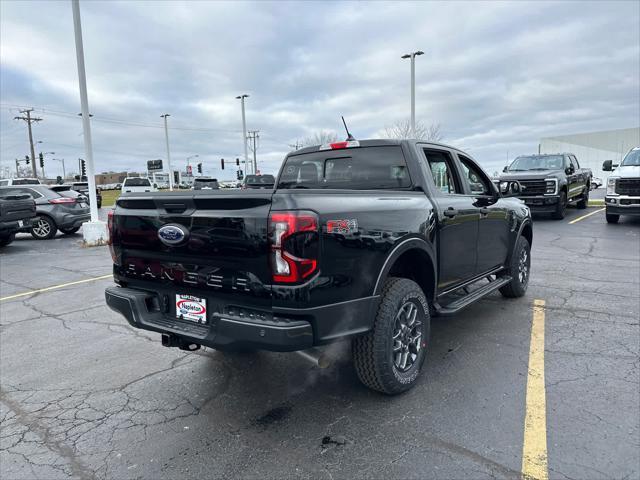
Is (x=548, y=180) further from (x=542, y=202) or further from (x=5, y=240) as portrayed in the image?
(x=5, y=240)

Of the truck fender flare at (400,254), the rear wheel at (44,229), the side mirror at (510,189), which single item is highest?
the side mirror at (510,189)

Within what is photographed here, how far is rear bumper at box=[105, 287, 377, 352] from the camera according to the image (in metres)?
2.51

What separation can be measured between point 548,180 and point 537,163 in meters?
1.90

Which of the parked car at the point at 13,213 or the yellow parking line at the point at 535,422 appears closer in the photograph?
the yellow parking line at the point at 535,422

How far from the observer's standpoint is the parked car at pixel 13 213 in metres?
10.5

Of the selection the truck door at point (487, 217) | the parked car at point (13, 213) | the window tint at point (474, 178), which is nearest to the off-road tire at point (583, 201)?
the truck door at point (487, 217)

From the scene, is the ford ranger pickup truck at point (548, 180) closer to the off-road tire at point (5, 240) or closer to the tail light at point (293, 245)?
the tail light at point (293, 245)

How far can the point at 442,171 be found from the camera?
4.29 metres

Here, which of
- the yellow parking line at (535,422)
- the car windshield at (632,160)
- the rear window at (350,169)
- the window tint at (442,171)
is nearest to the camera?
the yellow parking line at (535,422)

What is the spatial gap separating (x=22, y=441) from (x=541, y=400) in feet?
11.3

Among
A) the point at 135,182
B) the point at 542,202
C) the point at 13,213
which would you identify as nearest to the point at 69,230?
the point at 13,213

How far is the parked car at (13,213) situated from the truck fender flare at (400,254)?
10.7 metres

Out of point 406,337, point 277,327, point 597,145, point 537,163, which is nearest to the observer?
point 277,327

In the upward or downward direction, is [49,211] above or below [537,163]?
below
